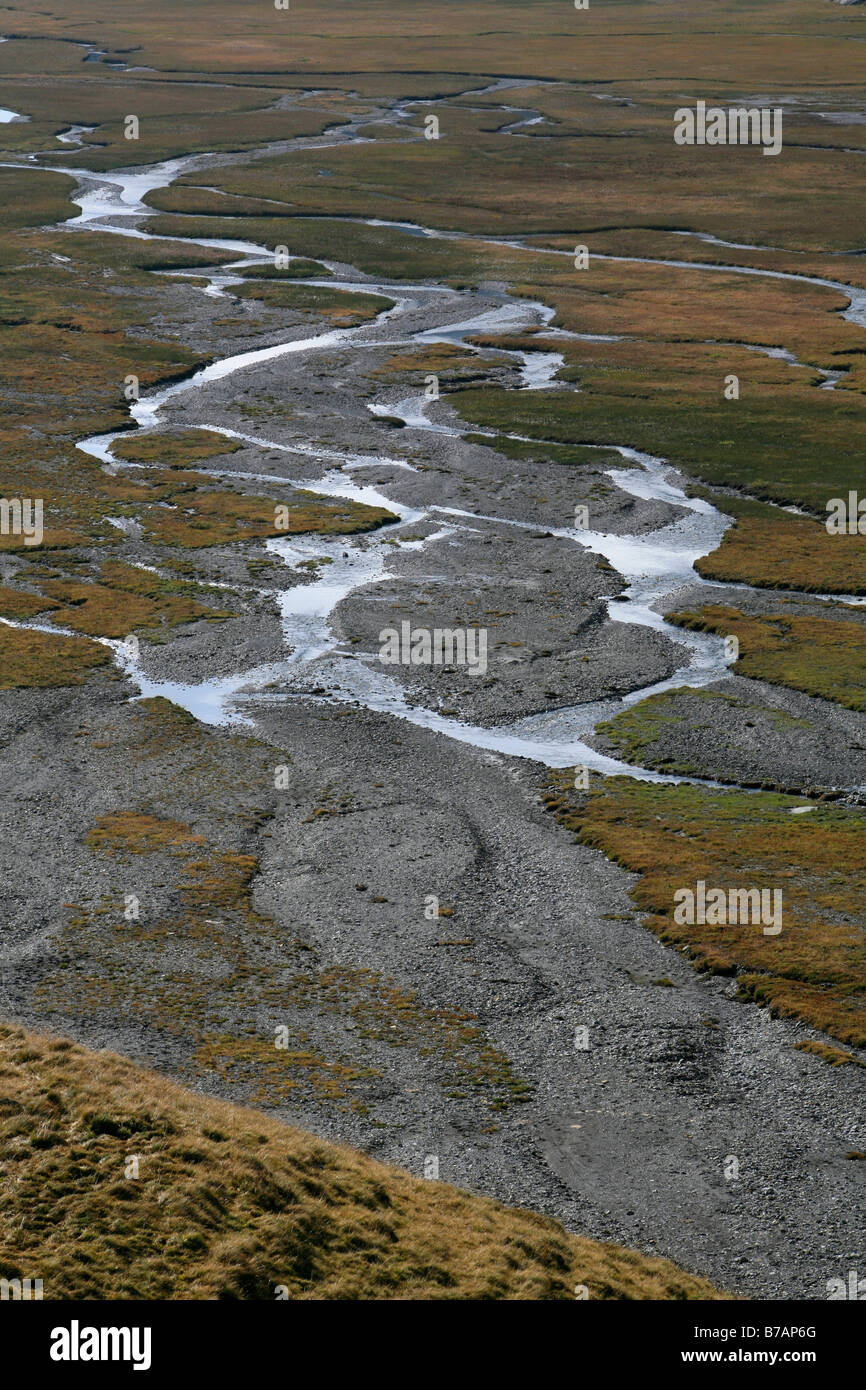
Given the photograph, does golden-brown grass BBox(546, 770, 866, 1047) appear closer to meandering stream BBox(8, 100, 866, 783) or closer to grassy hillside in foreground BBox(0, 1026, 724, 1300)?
meandering stream BBox(8, 100, 866, 783)

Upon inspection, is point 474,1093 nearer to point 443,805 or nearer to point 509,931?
point 509,931

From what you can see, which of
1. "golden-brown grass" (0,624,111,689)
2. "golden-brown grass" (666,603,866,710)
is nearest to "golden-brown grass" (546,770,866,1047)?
"golden-brown grass" (666,603,866,710)

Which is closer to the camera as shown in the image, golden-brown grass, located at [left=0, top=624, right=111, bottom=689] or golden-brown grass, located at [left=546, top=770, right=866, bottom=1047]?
golden-brown grass, located at [left=546, top=770, right=866, bottom=1047]

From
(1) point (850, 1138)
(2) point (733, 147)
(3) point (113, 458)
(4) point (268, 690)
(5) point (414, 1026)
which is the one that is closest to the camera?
(1) point (850, 1138)

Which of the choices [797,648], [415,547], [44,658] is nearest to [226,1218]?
[44,658]

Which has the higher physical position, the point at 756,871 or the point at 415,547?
the point at 415,547

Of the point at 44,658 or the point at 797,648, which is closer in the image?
the point at 44,658

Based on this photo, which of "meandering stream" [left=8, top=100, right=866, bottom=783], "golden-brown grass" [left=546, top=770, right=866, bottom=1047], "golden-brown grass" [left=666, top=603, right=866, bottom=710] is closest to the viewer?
"golden-brown grass" [left=546, top=770, right=866, bottom=1047]

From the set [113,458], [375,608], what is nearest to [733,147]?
[113,458]

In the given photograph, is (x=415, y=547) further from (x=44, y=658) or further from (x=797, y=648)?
(x=797, y=648)
